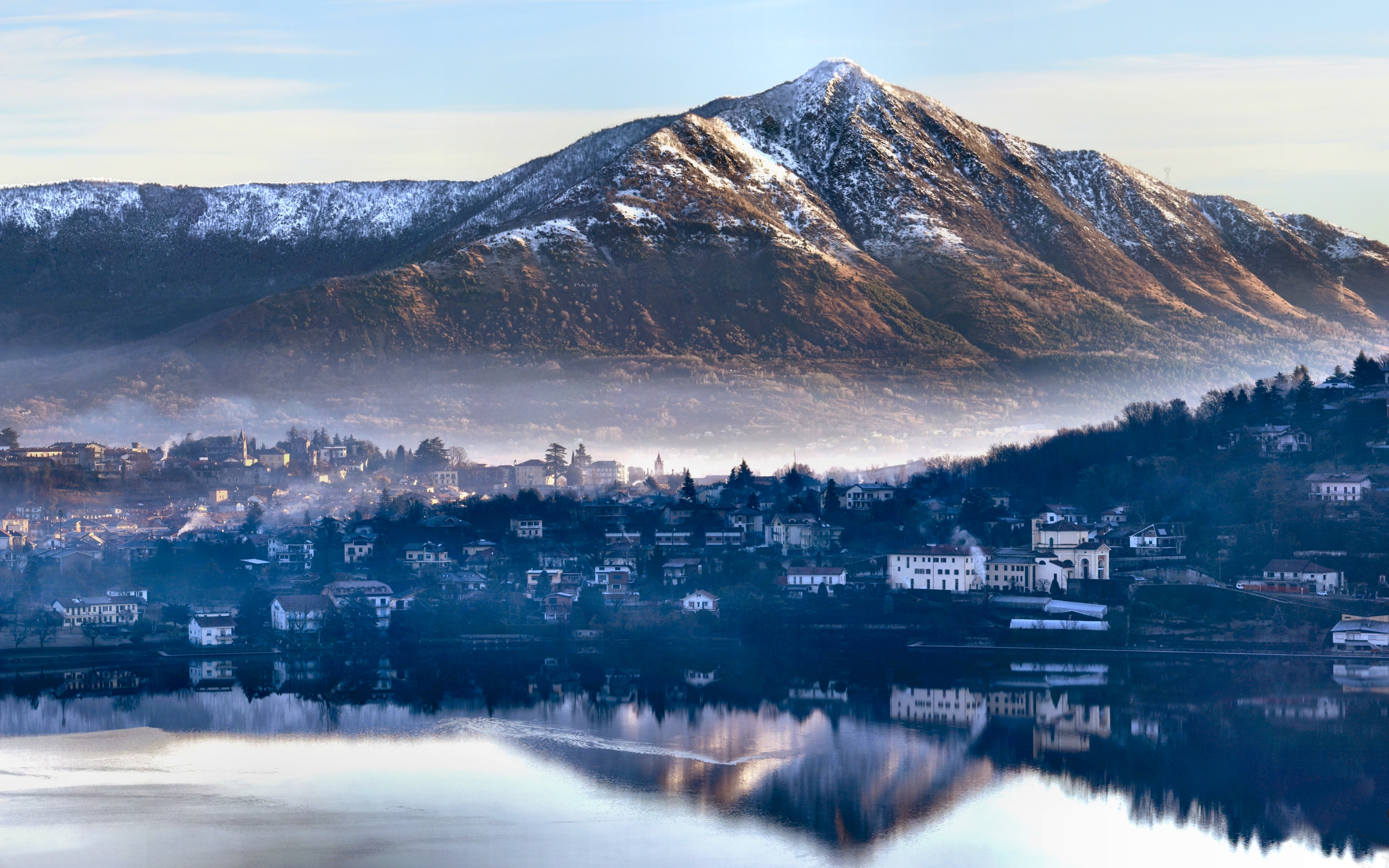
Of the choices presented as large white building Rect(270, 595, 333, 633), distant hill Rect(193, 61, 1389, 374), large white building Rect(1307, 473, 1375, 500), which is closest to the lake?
large white building Rect(270, 595, 333, 633)

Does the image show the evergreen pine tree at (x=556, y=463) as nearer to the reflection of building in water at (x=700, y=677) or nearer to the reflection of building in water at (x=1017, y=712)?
the reflection of building in water at (x=700, y=677)

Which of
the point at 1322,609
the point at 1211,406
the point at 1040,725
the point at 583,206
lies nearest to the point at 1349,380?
the point at 1211,406

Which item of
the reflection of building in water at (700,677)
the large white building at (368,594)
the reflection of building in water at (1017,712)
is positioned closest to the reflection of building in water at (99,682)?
the large white building at (368,594)

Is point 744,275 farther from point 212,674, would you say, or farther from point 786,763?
point 786,763

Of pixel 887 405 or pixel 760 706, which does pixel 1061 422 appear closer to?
pixel 887 405

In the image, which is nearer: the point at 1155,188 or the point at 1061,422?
the point at 1061,422

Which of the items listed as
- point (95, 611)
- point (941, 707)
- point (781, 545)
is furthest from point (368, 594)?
point (941, 707)
